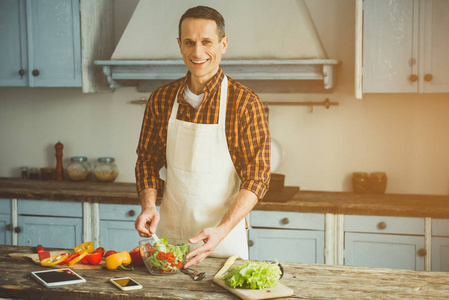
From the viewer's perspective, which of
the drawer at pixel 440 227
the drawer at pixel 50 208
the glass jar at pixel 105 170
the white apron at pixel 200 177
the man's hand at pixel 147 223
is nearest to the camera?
the man's hand at pixel 147 223

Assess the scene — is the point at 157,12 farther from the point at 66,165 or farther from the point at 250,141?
the point at 250,141

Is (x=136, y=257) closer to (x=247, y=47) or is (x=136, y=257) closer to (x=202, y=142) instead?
(x=202, y=142)

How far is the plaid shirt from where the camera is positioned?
217 cm

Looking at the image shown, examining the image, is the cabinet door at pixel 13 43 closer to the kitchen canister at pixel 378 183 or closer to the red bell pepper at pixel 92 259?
the red bell pepper at pixel 92 259

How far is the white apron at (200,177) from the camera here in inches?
91.8

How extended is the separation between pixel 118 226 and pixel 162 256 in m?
1.82

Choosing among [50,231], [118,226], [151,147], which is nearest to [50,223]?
[50,231]

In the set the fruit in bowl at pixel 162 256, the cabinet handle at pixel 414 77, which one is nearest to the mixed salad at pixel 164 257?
the fruit in bowl at pixel 162 256

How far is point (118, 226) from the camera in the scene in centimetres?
354

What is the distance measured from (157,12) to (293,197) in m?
1.58

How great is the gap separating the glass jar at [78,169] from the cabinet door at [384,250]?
79.6 inches

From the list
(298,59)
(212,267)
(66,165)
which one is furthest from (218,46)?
(66,165)

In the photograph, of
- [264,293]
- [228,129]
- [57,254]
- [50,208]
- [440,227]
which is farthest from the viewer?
[50,208]

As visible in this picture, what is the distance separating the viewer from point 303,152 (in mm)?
3865
